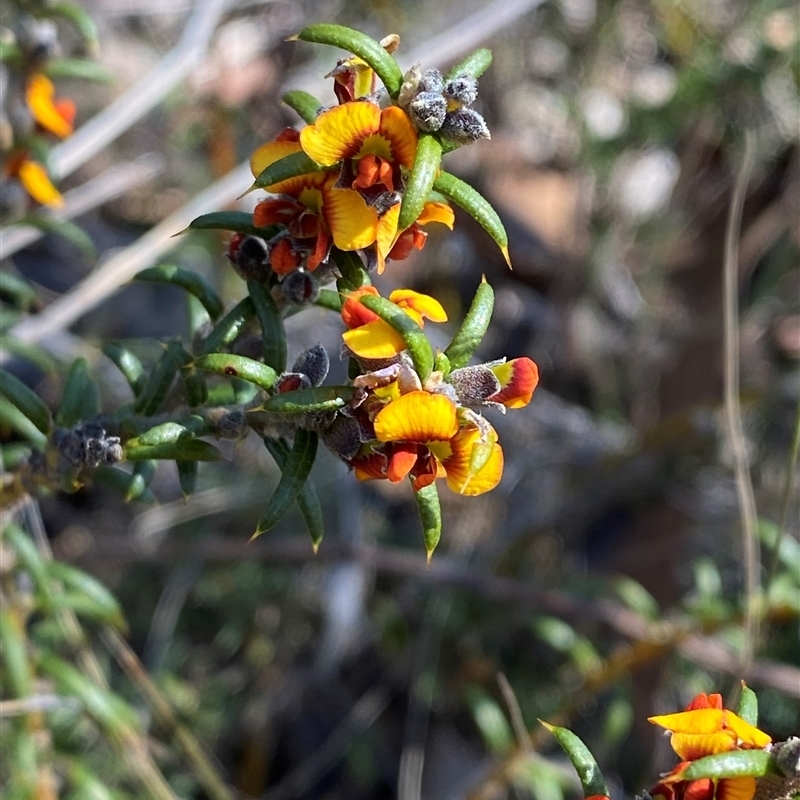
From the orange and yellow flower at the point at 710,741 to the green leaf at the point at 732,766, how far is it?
→ 2 cm

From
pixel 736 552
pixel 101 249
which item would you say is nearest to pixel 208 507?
pixel 101 249

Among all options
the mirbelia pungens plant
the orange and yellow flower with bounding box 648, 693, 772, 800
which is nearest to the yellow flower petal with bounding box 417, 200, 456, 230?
the mirbelia pungens plant

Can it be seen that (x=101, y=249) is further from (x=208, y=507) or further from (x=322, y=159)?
(x=322, y=159)

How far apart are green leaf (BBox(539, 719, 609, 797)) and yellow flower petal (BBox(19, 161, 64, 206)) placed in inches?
51.0

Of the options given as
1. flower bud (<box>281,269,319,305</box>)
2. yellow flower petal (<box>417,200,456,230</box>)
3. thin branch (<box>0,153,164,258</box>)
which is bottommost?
flower bud (<box>281,269,319,305</box>)

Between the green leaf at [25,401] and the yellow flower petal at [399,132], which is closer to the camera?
the yellow flower petal at [399,132]

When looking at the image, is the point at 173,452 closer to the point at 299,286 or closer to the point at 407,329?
the point at 299,286

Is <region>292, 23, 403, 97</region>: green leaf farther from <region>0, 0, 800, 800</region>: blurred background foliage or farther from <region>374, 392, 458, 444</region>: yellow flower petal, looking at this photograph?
<region>0, 0, 800, 800</region>: blurred background foliage

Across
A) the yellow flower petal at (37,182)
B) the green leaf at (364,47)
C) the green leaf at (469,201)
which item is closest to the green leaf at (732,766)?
the green leaf at (469,201)

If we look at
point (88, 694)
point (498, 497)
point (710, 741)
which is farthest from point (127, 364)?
point (498, 497)

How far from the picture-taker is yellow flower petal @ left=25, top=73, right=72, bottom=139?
171 centimetres

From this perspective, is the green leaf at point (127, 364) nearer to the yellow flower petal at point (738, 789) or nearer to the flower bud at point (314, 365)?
the flower bud at point (314, 365)

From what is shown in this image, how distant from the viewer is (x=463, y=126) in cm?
105

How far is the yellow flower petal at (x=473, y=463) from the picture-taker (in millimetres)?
1021
